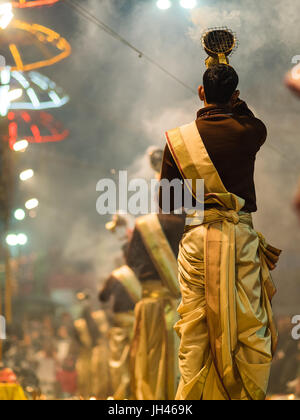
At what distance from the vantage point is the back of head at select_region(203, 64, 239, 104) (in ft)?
9.45

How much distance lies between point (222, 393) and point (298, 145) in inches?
84.8

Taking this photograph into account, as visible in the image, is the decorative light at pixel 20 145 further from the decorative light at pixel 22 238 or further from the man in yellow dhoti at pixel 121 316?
the man in yellow dhoti at pixel 121 316

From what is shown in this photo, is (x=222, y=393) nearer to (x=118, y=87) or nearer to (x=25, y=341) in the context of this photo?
(x=118, y=87)

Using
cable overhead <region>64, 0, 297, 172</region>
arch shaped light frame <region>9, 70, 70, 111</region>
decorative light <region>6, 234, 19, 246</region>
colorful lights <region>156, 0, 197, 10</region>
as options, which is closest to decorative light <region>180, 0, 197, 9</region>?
colorful lights <region>156, 0, 197, 10</region>

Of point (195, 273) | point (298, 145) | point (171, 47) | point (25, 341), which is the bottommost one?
point (25, 341)

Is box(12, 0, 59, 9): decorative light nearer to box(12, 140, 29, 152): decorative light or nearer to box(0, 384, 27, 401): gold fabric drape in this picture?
box(12, 140, 29, 152): decorative light

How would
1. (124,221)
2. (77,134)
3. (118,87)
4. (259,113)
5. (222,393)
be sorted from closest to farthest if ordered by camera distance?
(222,393) < (259,113) < (118,87) < (124,221) < (77,134)

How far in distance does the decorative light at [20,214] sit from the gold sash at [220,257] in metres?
6.20

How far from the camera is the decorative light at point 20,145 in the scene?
8130mm

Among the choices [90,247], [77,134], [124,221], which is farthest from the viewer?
[90,247]

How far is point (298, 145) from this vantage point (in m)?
4.25

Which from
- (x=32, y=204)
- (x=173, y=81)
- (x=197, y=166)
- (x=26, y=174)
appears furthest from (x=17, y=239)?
(x=197, y=166)

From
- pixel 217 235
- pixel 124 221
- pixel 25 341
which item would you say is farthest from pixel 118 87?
pixel 25 341

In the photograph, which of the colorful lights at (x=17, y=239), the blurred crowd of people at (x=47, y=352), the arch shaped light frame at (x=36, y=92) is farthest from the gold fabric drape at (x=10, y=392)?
the colorful lights at (x=17, y=239)
